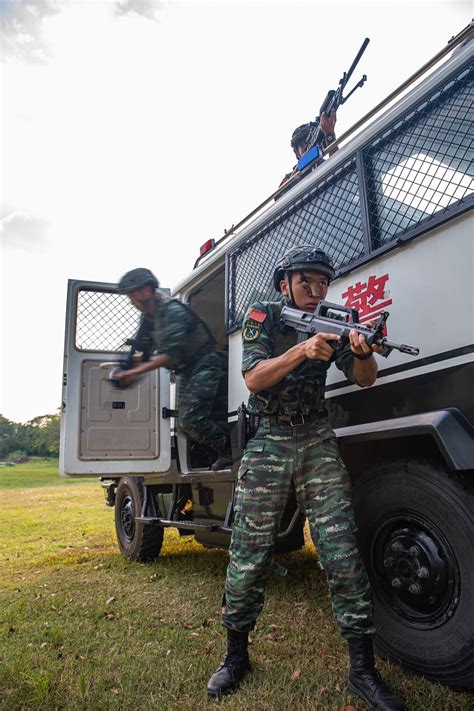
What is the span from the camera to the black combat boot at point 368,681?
184 centimetres

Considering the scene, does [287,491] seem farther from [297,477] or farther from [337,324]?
[337,324]

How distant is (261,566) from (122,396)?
223cm

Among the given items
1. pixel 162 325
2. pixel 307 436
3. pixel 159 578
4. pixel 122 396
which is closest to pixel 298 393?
pixel 307 436

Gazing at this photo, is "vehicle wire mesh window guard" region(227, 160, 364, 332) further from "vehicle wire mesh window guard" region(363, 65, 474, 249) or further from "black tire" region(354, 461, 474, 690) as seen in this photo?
"black tire" region(354, 461, 474, 690)

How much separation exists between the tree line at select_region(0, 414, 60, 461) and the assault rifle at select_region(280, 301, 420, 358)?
47.4 m

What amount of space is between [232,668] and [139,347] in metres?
2.43

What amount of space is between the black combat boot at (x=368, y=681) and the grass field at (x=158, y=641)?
65 mm

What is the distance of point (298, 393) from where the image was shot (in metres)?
2.34

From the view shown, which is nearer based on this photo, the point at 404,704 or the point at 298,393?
the point at 404,704


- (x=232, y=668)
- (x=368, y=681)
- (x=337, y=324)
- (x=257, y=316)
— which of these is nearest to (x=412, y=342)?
(x=337, y=324)

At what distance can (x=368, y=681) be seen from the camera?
193 centimetres

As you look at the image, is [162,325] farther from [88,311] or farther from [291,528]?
[291,528]

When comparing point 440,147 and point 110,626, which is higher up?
point 440,147

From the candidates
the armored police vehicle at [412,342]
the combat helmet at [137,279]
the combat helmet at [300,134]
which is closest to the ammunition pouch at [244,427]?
the armored police vehicle at [412,342]
